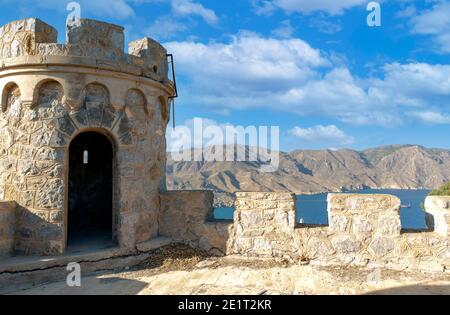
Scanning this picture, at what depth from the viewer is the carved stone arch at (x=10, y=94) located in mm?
6048

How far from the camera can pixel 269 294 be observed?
4.68m

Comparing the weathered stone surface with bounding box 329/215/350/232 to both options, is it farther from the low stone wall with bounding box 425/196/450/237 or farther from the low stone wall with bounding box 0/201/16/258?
the low stone wall with bounding box 0/201/16/258

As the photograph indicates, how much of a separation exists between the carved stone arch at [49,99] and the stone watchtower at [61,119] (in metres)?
0.02

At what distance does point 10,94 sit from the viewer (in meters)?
6.14

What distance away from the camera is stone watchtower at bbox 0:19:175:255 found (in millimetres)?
5844

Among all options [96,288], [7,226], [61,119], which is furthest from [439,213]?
[7,226]

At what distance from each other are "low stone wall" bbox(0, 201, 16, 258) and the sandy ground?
0.96 metres

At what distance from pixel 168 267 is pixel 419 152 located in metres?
200

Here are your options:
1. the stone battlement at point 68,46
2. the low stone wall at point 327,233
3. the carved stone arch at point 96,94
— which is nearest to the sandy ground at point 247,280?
the low stone wall at point 327,233

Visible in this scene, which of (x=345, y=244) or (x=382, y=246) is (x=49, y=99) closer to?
(x=345, y=244)

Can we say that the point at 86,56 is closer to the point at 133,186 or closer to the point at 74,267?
the point at 133,186

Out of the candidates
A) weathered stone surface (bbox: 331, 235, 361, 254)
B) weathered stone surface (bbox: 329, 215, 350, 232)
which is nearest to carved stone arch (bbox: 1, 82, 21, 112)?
weathered stone surface (bbox: 329, 215, 350, 232)

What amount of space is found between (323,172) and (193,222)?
139349mm

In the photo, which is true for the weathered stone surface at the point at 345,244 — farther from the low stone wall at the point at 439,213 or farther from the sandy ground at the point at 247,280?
the low stone wall at the point at 439,213
